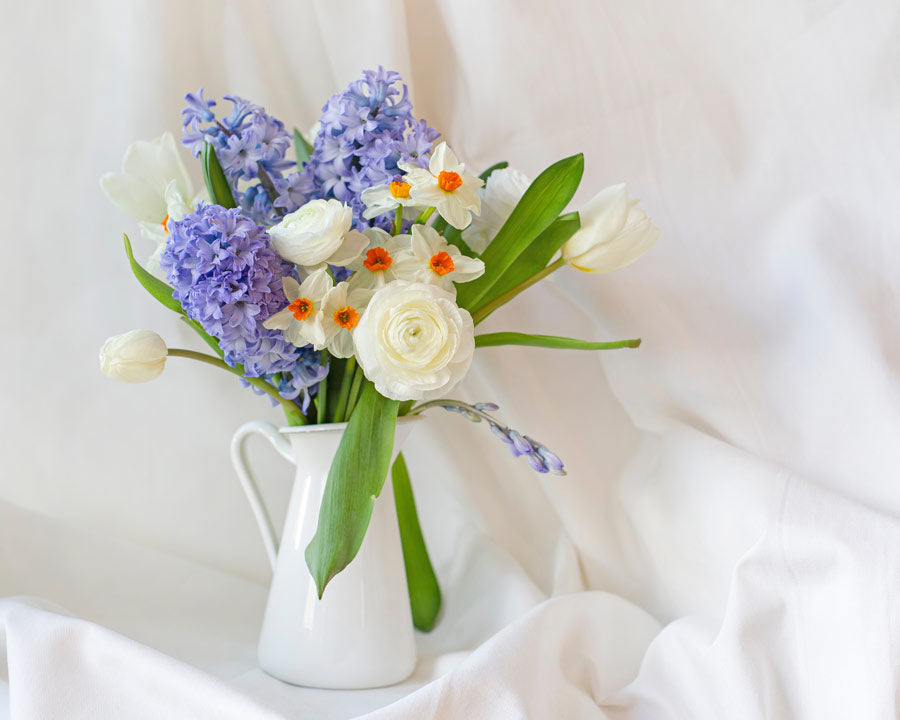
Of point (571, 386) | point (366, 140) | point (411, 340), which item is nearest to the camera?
point (411, 340)

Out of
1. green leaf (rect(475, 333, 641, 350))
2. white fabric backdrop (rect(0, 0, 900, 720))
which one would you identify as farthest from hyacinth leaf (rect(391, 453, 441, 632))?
green leaf (rect(475, 333, 641, 350))

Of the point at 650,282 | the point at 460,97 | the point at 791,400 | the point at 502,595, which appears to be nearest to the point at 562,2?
the point at 460,97

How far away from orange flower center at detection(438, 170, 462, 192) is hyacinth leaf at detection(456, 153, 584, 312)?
0.08m

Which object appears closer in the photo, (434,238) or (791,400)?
(434,238)

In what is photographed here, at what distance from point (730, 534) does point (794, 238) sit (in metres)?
0.27

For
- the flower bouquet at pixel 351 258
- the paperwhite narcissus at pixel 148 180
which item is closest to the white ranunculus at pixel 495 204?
the flower bouquet at pixel 351 258

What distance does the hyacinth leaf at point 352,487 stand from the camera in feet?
1.85

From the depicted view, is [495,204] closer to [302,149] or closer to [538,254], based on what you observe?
→ [538,254]

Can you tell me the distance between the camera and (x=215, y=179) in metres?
0.64

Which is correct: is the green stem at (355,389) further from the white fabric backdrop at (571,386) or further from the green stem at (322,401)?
the white fabric backdrop at (571,386)

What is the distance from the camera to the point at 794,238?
74cm

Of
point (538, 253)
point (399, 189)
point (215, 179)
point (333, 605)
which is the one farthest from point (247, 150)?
point (333, 605)

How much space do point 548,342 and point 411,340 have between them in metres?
0.16

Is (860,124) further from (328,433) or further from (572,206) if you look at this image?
(328,433)
